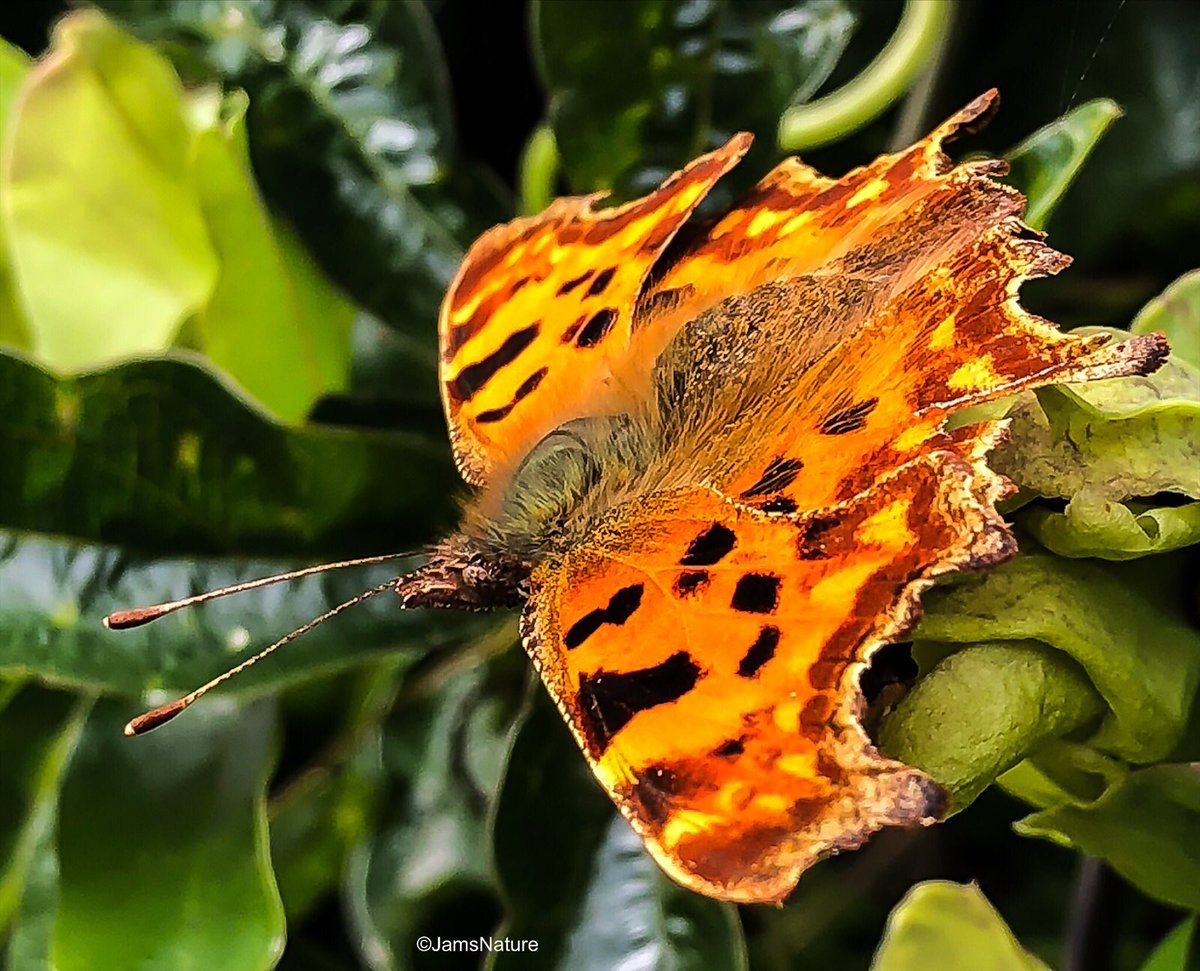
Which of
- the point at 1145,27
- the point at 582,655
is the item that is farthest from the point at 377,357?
the point at 1145,27

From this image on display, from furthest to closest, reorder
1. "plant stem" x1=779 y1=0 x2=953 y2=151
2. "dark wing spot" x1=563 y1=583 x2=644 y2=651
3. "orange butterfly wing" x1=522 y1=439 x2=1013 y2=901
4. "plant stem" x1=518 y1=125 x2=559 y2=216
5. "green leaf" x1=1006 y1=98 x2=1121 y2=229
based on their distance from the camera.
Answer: "plant stem" x1=518 y1=125 x2=559 y2=216, "plant stem" x1=779 y1=0 x2=953 y2=151, "green leaf" x1=1006 y1=98 x2=1121 y2=229, "dark wing spot" x1=563 y1=583 x2=644 y2=651, "orange butterfly wing" x1=522 y1=439 x2=1013 y2=901

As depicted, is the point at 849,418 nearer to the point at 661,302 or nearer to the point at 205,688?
the point at 661,302

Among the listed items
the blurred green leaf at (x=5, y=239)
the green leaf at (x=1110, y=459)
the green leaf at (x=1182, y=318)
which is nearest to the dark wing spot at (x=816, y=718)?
the green leaf at (x=1110, y=459)

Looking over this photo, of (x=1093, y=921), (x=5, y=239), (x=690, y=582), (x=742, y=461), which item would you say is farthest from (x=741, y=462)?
(x=5, y=239)

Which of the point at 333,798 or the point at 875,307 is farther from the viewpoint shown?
the point at 333,798

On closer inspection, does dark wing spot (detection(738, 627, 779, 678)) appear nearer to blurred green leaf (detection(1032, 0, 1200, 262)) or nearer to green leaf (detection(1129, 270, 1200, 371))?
green leaf (detection(1129, 270, 1200, 371))

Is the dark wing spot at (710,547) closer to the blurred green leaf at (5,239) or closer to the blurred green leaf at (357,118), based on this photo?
the blurred green leaf at (357,118)

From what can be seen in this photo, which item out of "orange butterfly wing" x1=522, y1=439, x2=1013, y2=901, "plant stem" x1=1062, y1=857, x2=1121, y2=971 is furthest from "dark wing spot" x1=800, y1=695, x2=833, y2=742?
"plant stem" x1=1062, y1=857, x2=1121, y2=971
